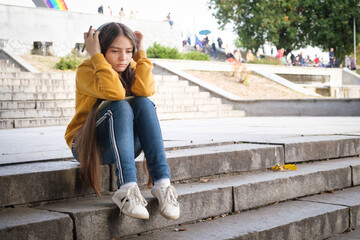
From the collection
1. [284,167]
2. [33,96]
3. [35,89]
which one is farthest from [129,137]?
[35,89]

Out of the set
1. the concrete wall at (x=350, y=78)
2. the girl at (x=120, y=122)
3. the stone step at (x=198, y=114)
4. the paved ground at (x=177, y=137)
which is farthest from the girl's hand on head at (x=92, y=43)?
the concrete wall at (x=350, y=78)

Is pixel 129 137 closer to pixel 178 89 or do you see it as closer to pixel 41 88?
pixel 41 88

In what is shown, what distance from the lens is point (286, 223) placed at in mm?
3105

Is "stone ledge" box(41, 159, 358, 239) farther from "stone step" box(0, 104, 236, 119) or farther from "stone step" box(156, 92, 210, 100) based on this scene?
"stone step" box(156, 92, 210, 100)

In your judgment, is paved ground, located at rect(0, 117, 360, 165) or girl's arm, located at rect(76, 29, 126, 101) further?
paved ground, located at rect(0, 117, 360, 165)

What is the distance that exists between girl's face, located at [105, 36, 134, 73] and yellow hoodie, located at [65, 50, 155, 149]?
84 millimetres

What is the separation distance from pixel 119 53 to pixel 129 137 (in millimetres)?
653

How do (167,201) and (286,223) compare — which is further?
(286,223)

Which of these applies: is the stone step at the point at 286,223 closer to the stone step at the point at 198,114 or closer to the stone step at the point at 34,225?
the stone step at the point at 34,225

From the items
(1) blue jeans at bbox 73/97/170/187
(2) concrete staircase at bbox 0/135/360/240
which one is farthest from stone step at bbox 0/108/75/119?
(1) blue jeans at bbox 73/97/170/187

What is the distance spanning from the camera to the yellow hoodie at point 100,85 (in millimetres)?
2977

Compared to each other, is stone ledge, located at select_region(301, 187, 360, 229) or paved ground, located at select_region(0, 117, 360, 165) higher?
paved ground, located at select_region(0, 117, 360, 165)

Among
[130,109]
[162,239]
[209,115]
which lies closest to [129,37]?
[130,109]

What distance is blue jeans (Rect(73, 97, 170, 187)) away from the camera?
2799mm
